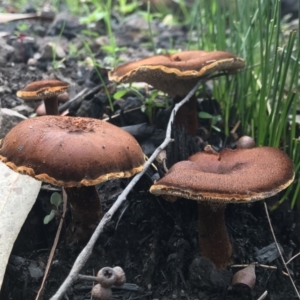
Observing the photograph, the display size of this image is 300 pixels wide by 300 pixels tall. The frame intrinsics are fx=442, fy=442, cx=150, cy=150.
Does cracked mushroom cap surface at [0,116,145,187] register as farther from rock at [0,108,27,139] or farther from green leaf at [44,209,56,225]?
rock at [0,108,27,139]

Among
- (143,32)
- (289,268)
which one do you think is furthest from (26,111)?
(143,32)

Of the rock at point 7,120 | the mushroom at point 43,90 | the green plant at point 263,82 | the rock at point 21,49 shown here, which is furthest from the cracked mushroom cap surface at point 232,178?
the rock at point 21,49

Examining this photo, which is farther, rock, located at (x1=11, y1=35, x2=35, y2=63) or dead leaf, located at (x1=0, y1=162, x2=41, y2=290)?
rock, located at (x1=11, y1=35, x2=35, y2=63)

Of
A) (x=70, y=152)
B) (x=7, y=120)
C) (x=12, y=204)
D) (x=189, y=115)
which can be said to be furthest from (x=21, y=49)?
(x=70, y=152)

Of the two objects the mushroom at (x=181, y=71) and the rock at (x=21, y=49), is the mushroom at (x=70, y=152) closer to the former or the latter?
the mushroom at (x=181, y=71)

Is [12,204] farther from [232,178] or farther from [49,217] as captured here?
[232,178]

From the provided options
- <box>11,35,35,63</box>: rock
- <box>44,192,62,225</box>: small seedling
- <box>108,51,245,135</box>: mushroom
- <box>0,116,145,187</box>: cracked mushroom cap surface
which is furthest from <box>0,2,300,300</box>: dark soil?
<box>11,35,35,63</box>: rock
